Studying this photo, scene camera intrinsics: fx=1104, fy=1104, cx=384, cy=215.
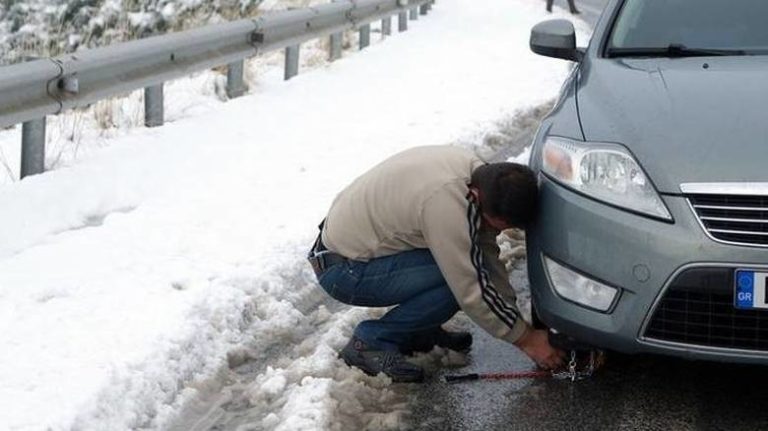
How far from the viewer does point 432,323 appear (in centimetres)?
423

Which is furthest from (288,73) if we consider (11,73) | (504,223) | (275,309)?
(504,223)

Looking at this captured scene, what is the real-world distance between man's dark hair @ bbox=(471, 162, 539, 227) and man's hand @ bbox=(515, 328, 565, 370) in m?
0.44

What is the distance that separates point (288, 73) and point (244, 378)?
6.64 meters

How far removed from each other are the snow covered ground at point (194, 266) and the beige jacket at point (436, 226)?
46cm

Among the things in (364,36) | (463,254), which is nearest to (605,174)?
(463,254)

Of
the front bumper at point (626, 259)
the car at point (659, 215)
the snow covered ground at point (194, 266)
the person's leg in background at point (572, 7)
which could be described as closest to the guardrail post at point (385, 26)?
the snow covered ground at point (194, 266)

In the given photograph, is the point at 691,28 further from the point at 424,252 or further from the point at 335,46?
Result: the point at 335,46

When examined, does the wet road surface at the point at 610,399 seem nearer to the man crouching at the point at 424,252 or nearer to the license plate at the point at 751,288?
the man crouching at the point at 424,252

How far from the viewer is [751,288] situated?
11.2 ft

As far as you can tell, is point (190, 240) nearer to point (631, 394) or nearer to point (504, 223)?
point (504, 223)

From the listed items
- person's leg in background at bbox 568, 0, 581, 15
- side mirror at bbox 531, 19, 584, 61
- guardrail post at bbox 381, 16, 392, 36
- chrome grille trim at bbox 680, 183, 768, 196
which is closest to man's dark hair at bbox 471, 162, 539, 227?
chrome grille trim at bbox 680, 183, 768, 196

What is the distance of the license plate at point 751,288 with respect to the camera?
340 centimetres

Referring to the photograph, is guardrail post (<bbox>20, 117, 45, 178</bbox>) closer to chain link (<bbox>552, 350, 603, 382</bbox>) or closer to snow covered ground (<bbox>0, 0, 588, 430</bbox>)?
snow covered ground (<bbox>0, 0, 588, 430</bbox>)

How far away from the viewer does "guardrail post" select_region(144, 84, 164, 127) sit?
309 inches
